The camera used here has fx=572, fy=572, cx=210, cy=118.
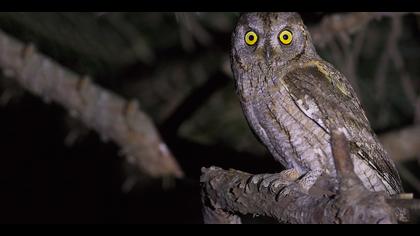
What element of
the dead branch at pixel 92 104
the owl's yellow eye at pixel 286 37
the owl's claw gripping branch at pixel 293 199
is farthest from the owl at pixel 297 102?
the dead branch at pixel 92 104

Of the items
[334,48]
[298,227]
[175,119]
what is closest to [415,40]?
[334,48]

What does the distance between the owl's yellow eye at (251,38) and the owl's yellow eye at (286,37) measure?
0.11 meters

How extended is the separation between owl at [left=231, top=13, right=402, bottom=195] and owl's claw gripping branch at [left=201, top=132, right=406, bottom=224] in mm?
173

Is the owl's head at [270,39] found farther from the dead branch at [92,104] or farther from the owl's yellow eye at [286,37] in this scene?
the dead branch at [92,104]

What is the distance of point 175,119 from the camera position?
3.60 meters

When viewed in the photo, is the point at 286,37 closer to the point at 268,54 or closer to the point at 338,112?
the point at 268,54

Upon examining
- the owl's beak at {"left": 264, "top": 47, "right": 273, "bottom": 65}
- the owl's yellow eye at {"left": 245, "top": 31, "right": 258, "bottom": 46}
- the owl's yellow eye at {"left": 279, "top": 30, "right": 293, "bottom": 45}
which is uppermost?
the owl's yellow eye at {"left": 245, "top": 31, "right": 258, "bottom": 46}

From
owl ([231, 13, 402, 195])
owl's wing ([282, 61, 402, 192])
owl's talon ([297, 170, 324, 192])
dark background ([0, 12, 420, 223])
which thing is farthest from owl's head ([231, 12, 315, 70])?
dark background ([0, 12, 420, 223])

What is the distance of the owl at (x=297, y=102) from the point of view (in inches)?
91.3

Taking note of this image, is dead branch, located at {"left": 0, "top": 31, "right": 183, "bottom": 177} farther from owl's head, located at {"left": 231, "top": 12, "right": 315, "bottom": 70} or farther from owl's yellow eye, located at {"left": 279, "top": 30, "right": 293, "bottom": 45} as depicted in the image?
owl's yellow eye, located at {"left": 279, "top": 30, "right": 293, "bottom": 45}

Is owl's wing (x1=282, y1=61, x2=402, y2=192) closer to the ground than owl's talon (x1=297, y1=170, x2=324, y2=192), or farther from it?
farther from it

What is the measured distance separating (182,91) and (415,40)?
1.84 m

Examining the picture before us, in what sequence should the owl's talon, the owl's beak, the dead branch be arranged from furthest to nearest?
the dead branch
the owl's beak
the owl's talon

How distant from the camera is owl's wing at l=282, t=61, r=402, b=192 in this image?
2328mm
